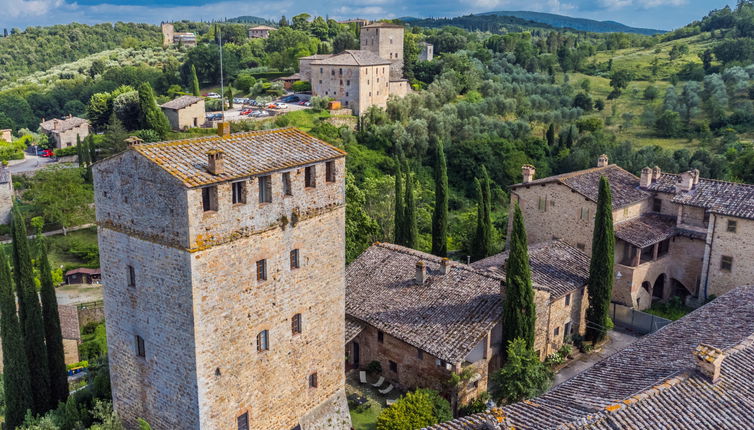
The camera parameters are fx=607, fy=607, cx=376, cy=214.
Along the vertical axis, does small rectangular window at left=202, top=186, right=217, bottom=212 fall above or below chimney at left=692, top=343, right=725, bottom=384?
above

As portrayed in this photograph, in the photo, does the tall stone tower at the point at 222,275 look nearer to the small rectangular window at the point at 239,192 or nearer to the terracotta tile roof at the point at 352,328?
the small rectangular window at the point at 239,192

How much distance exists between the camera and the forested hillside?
483ft

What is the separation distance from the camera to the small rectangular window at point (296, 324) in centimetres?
2134

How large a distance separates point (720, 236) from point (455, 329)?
60.6 ft

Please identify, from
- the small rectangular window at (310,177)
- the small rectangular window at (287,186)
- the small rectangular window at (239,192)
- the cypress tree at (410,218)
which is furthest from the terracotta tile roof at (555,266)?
the small rectangular window at (239,192)

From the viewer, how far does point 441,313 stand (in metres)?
26.7

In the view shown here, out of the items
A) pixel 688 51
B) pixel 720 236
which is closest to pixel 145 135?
pixel 720 236

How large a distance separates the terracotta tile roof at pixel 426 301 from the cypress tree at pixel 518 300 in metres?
0.70

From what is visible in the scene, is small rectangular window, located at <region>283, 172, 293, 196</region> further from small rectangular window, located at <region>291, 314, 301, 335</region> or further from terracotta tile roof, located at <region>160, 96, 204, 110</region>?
terracotta tile roof, located at <region>160, 96, 204, 110</region>

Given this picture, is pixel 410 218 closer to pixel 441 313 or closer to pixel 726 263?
pixel 441 313

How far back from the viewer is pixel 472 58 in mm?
99188

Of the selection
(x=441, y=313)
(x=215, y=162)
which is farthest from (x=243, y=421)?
(x=441, y=313)

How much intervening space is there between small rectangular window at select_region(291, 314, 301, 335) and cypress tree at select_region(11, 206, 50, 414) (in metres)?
11.0

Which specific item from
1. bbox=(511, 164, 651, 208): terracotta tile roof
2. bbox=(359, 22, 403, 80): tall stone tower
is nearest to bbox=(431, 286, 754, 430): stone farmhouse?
bbox=(511, 164, 651, 208): terracotta tile roof
